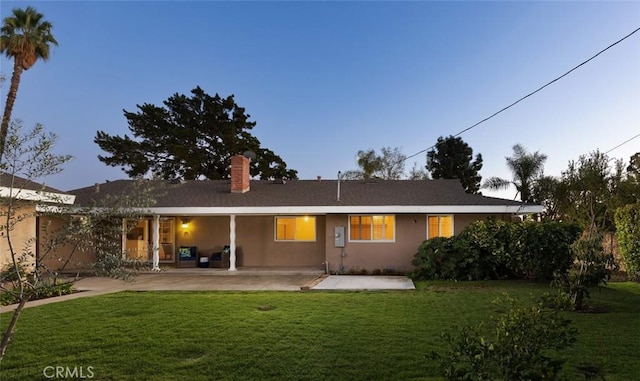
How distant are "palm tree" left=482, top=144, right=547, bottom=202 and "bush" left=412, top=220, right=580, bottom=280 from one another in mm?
16417

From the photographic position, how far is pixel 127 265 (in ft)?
13.9

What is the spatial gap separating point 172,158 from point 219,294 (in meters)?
26.9

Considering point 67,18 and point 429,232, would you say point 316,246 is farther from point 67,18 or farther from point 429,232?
point 67,18

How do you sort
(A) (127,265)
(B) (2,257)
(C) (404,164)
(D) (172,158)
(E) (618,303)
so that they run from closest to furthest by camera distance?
1. (A) (127,265)
2. (E) (618,303)
3. (B) (2,257)
4. (D) (172,158)
5. (C) (404,164)

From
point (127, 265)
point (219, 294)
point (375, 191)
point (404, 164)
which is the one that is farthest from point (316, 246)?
point (404, 164)

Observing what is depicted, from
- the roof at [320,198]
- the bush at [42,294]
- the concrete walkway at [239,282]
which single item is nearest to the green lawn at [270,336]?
the bush at [42,294]

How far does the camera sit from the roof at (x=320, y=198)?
14.8 m

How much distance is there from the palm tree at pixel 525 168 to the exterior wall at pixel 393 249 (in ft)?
47.9

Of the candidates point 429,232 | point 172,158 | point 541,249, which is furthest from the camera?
point 172,158

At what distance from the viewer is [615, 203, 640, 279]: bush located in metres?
12.7

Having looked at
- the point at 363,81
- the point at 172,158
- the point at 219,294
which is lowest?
the point at 219,294

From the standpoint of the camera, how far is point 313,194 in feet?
57.0

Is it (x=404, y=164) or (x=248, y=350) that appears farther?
(x=404, y=164)

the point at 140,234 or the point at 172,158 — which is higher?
the point at 172,158
